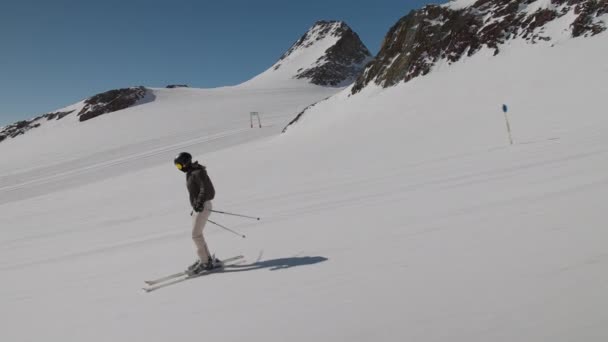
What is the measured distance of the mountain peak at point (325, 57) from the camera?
269 feet

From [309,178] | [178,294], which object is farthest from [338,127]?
[178,294]

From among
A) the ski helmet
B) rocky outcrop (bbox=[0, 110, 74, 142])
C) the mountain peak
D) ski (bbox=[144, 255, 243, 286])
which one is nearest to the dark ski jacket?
the ski helmet

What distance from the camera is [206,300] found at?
4652 mm

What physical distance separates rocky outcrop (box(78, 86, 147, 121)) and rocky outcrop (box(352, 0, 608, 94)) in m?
44.8

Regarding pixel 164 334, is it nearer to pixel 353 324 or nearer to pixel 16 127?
pixel 353 324

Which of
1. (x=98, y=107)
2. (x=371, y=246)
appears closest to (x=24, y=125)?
(x=98, y=107)

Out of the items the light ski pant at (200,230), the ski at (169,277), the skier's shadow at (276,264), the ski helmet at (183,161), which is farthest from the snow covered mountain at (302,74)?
the skier's shadow at (276,264)

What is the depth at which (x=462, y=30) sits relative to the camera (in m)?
24.1

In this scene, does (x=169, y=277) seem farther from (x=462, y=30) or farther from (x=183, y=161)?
(x=462, y=30)

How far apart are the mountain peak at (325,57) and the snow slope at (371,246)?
65.4m

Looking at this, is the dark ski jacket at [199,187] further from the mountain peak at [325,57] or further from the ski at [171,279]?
the mountain peak at [325,57]

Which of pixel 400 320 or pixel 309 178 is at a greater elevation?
pixel 309 178

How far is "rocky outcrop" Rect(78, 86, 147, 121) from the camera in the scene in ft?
193

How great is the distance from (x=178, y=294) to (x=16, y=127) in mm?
76720
